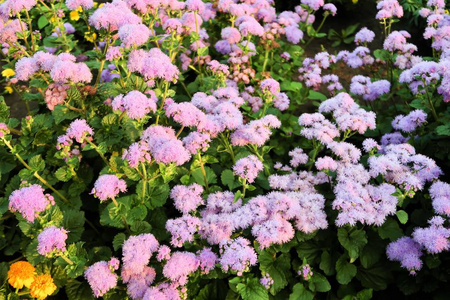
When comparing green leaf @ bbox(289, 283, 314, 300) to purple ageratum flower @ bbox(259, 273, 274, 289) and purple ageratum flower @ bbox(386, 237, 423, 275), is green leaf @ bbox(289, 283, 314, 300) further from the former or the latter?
purple ageratum flower @ bbox(386, 237, 423, 275)

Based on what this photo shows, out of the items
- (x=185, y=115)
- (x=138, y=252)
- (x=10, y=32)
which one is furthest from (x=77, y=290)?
(x=10, y=32)

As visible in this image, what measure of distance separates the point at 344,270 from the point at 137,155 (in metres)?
1.94

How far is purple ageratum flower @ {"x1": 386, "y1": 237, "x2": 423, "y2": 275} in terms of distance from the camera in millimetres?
2928

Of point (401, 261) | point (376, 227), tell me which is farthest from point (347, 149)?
point (401, 261)

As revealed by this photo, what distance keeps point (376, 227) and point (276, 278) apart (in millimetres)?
1018

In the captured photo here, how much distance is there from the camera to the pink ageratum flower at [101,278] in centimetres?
253

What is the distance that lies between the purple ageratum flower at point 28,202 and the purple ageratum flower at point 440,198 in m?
2.99

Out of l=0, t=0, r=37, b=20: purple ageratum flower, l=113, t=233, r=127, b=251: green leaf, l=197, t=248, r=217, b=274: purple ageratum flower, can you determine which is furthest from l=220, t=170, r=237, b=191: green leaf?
l=0, t=0, r=37, b=20: purple ageratum flower

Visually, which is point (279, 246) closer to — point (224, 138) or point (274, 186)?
point (274, 186)

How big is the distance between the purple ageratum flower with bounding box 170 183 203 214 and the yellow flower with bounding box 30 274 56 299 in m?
1.12

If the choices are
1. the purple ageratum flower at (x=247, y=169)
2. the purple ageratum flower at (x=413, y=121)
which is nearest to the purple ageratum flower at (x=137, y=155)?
the purple ageratum flower at (x=247, y=169)

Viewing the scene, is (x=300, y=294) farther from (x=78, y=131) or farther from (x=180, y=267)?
(x=78, y=131)

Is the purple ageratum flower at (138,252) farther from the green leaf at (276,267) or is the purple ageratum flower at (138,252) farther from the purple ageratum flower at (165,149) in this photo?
the green leaf at (276,267)

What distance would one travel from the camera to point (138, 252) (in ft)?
8.46
